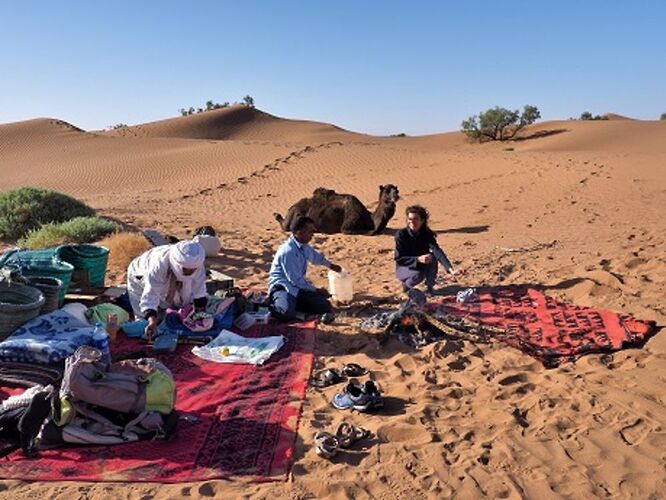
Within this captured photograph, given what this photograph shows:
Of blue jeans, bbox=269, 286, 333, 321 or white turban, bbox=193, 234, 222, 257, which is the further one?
white turban, bbox=193, 234, 222, 257

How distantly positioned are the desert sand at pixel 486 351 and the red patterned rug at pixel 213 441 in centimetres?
9

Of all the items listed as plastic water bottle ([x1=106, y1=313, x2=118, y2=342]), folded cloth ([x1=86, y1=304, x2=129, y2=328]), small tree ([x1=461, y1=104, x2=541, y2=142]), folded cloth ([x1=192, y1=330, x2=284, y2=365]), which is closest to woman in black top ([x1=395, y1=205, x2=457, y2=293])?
folded cloth ([x1=192, y1=330, x2=284, y2=365])

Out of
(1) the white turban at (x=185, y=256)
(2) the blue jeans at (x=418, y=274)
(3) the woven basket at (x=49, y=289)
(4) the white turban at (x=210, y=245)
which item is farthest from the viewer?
(4) the white turban at (x=210, y=245)

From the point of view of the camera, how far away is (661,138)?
39.5 metres

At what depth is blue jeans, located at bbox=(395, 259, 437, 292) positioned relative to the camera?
23.1 feet

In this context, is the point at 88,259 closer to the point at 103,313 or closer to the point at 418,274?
the point at 103,313

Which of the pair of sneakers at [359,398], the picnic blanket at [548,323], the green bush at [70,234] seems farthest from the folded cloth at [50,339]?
the green bush at [70,234]

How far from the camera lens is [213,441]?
12.9ft

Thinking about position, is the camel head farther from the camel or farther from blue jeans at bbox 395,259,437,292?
blue jeans at bbox 395,259,437,292

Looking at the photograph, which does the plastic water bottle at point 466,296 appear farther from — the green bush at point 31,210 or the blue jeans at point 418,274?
the green bush at point 31,210

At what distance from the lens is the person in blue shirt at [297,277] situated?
20.8ft

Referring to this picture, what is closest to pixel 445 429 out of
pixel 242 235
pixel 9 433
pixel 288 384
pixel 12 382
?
pixel 288 384

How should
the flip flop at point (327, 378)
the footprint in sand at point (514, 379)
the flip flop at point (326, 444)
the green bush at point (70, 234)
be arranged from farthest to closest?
the green bush at point (70, 234) < the flip flop at point (327, 378) < the footprint in sand at point (514, 379) < the flip flop at point (326, 444)

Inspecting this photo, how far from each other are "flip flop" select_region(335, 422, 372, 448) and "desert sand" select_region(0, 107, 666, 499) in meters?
0.10
